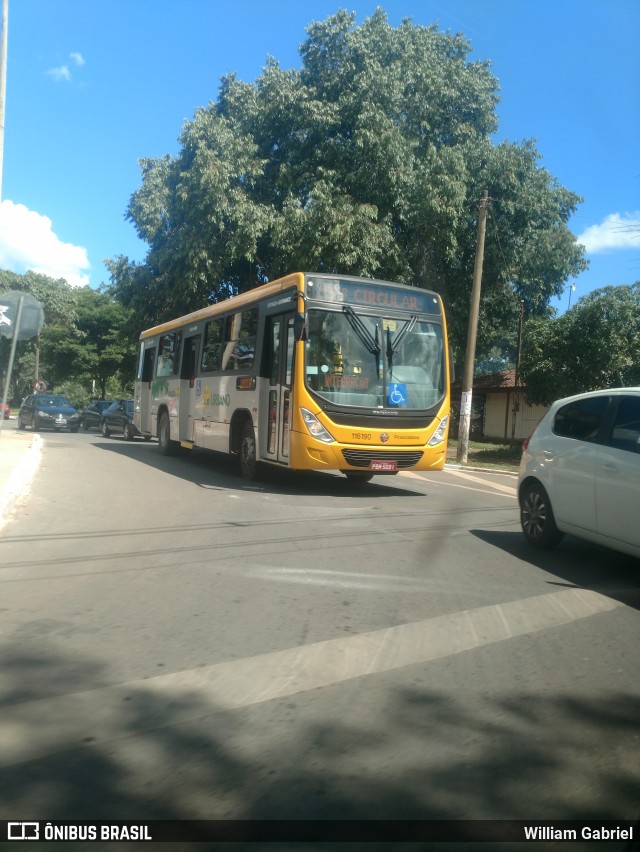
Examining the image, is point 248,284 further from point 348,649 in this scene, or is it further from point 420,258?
point 348,649

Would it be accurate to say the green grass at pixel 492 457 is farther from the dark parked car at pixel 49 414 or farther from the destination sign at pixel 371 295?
the dark parked car at pixel 49 414

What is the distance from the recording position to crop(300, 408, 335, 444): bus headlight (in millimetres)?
11398

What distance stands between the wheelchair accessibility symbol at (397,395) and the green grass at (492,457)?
9.14m

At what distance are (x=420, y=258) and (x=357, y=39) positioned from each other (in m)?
7.86

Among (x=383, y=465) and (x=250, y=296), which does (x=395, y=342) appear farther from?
(x=250, y=296)

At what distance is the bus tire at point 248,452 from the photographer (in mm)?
13359

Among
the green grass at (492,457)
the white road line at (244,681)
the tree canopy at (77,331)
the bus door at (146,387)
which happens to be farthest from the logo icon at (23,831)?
the tree canopy at (77,331)

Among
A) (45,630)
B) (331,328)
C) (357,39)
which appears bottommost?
(45,630)

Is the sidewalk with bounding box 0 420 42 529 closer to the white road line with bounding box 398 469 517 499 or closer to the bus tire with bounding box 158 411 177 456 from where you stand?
the bus tire with bounding box 158 411 177 456

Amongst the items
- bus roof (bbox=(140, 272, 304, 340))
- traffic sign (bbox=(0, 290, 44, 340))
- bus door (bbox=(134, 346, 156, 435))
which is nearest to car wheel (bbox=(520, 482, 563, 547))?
bus roof (bbox=(140, 272, 304, 340))

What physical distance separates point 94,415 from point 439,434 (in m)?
25.4

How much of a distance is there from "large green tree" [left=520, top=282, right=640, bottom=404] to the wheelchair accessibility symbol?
499 inches

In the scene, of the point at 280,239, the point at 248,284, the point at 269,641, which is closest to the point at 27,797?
the point at 269,641

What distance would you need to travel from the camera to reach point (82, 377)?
187 feet
